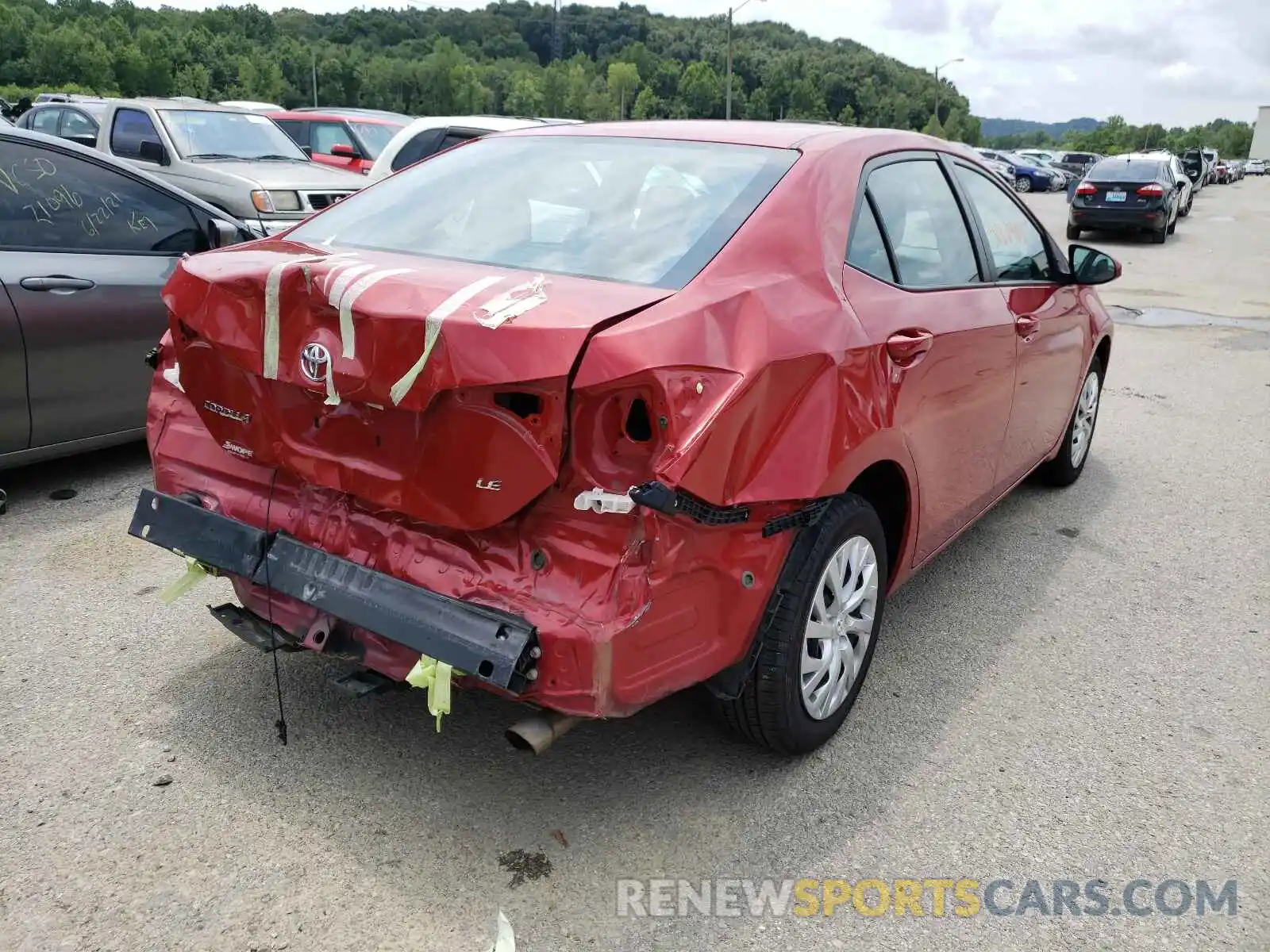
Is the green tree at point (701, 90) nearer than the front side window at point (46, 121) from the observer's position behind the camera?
No

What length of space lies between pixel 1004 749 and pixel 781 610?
0.96 m

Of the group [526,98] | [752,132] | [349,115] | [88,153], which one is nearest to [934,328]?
[752,132]

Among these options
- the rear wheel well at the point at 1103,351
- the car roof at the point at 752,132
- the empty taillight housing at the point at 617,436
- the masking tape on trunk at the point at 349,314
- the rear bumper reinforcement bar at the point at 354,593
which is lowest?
the rear bumper reinforcement bar at the point at 354,593

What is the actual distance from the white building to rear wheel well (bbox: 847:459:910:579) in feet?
427

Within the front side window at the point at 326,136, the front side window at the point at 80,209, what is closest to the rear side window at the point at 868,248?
the front side window at the point at 80,209

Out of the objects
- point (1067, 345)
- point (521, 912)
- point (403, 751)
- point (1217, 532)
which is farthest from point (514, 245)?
point (1217, 532)

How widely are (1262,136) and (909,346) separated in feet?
437

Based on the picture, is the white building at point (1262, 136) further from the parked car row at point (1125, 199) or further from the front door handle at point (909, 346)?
the front door handle at point (909, 346)

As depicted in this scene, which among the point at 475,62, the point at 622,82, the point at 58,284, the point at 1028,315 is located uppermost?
the point at 475,62

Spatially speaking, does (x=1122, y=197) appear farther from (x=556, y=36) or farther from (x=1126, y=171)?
(x=556, y=36)

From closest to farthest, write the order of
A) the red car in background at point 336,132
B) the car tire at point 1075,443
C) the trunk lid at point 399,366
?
the trunk lid at point 399,366, the car tire at point 1075,443, the red car in background at point 336,132

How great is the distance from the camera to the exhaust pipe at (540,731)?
90.9 inches

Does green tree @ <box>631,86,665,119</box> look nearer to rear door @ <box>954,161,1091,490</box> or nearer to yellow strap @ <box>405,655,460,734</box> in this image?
rear door @ <box>954,161,1091,490</box>

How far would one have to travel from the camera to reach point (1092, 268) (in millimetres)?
4371
